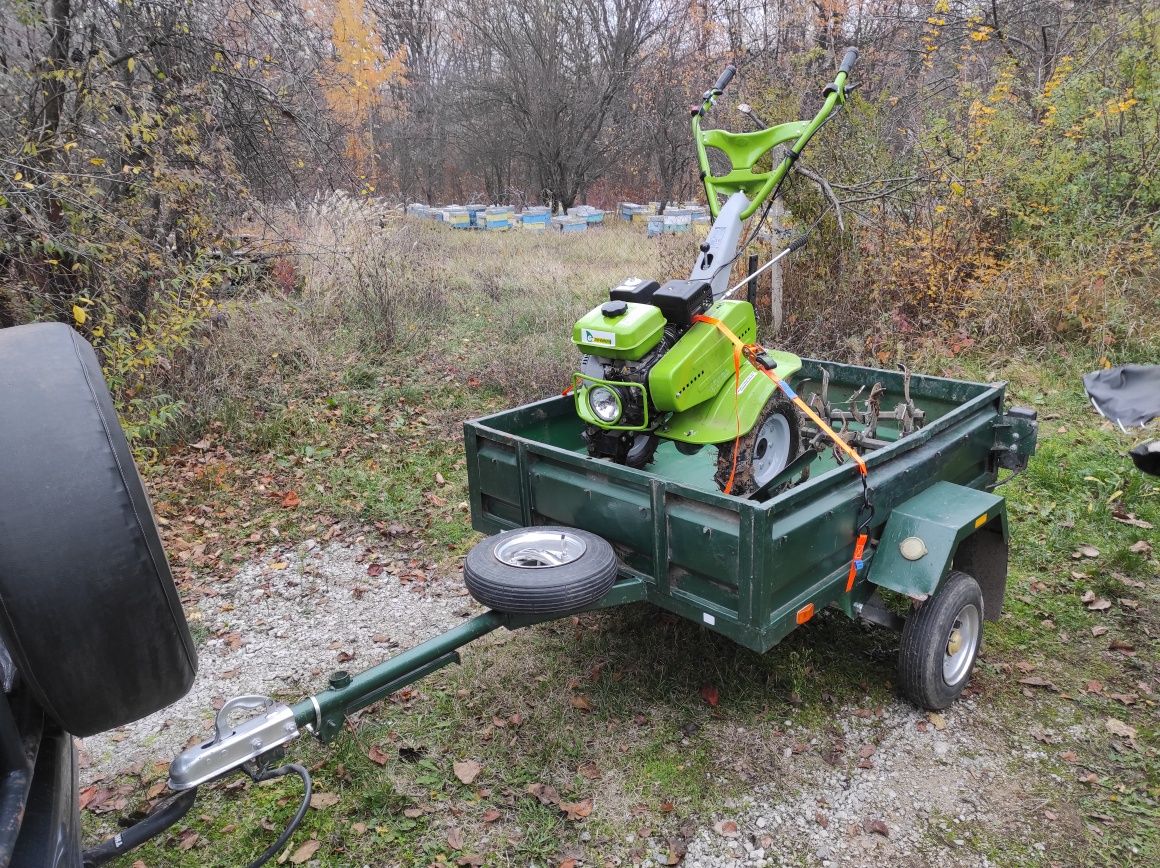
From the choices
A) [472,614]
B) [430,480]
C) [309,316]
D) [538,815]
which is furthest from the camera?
[309,316]

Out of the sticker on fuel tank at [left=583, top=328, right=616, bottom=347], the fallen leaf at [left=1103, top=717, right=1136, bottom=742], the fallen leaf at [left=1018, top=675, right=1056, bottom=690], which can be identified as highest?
the sticker on fuel tank at [left=583, top=328, right=616, bottom=347]

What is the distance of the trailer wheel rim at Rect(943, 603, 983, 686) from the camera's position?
3.30 meters

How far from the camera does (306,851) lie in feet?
8.89

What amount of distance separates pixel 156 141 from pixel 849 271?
6191 mm

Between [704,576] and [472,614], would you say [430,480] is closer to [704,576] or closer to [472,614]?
[472,614]

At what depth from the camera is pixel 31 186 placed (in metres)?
4.66

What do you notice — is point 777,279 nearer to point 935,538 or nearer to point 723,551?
point 935,538

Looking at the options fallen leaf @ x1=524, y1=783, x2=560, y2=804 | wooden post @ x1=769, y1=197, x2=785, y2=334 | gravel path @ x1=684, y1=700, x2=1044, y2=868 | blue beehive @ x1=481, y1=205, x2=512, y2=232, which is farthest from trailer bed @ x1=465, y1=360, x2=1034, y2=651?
blue beehive @ x1=481, y1=205, x2=512, y2=232

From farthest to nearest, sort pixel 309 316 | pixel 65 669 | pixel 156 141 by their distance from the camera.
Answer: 1. pixel 309 316
2. pixel 156 141
3. pixel 65 669

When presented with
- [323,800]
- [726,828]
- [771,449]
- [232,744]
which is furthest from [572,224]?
[232,744]

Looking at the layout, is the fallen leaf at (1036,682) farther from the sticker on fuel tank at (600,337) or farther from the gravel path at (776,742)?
the sticker on fuel tank at (600,337)

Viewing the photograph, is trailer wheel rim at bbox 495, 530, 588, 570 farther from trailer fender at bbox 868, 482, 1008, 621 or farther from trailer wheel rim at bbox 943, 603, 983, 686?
trailer wheel rim at bbox 943, 603, 983, 686

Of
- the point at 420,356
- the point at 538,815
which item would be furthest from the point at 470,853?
the point at 420,356

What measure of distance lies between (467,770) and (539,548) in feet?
3.05
